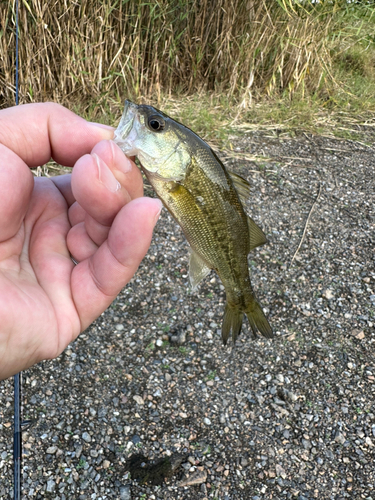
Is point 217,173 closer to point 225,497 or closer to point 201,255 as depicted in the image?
point 201,255

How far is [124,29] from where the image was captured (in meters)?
3.96

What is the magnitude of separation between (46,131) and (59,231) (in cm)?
35

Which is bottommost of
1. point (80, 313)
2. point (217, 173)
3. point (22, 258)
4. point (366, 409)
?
point (366, 409)

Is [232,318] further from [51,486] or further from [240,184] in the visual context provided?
[51,486]

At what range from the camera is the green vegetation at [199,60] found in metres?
3.73

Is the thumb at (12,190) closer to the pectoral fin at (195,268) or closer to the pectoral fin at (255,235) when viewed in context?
the pectoral fin at (195,268)

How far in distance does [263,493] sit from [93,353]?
3.82ft

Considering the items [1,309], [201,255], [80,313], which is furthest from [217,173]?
[1,309]

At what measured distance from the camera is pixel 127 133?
53.3 inches

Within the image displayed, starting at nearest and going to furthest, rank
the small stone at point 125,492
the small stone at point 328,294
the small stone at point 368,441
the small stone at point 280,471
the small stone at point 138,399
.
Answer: the small stone at point 125,492, the small stone at point 280,471, the small stone at point 368,441, the small stone at point 138,399, the small stone at point 328,294

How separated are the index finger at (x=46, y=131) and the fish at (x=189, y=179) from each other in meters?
0.11

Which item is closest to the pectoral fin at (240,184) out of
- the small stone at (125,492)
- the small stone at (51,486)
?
the small stone at (125,492)

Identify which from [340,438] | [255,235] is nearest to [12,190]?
[255,235]

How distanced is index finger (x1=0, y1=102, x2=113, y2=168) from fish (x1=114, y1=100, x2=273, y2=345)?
11cm
